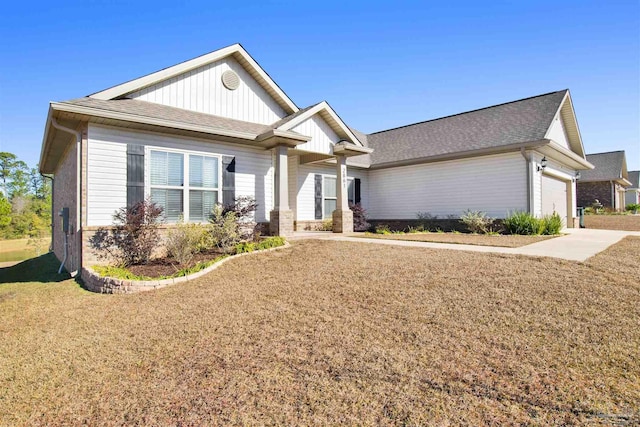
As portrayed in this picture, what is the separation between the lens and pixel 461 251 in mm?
7938

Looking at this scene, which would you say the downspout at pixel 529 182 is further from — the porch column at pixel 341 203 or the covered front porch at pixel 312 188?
the porch column at pixel 341 203

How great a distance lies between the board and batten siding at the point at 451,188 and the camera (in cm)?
1332

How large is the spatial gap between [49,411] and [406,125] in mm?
19534

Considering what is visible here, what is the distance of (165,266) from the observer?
7992 mm

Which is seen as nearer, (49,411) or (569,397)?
(569,397)

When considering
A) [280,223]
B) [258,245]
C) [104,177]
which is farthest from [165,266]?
[280,223]

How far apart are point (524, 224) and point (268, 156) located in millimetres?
9612

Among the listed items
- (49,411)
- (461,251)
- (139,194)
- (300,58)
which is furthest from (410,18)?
(49,411)

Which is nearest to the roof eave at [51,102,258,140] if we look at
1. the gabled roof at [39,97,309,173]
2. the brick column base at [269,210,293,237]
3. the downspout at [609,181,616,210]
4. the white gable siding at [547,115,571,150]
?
the gabled roof at [39,97,309,173]

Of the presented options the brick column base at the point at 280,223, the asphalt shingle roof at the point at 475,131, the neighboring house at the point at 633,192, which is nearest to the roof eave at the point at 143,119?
the brick column base at the point at 280,223

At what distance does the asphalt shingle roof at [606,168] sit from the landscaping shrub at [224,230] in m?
33.2

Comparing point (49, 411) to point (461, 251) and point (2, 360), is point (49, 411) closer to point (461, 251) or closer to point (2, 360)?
point (2, 360)

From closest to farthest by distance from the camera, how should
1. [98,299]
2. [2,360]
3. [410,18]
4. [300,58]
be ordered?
[2,360] → [98,299] → [410,18] → [300,58]

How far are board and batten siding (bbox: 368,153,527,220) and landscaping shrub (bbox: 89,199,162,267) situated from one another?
37.7 feet
